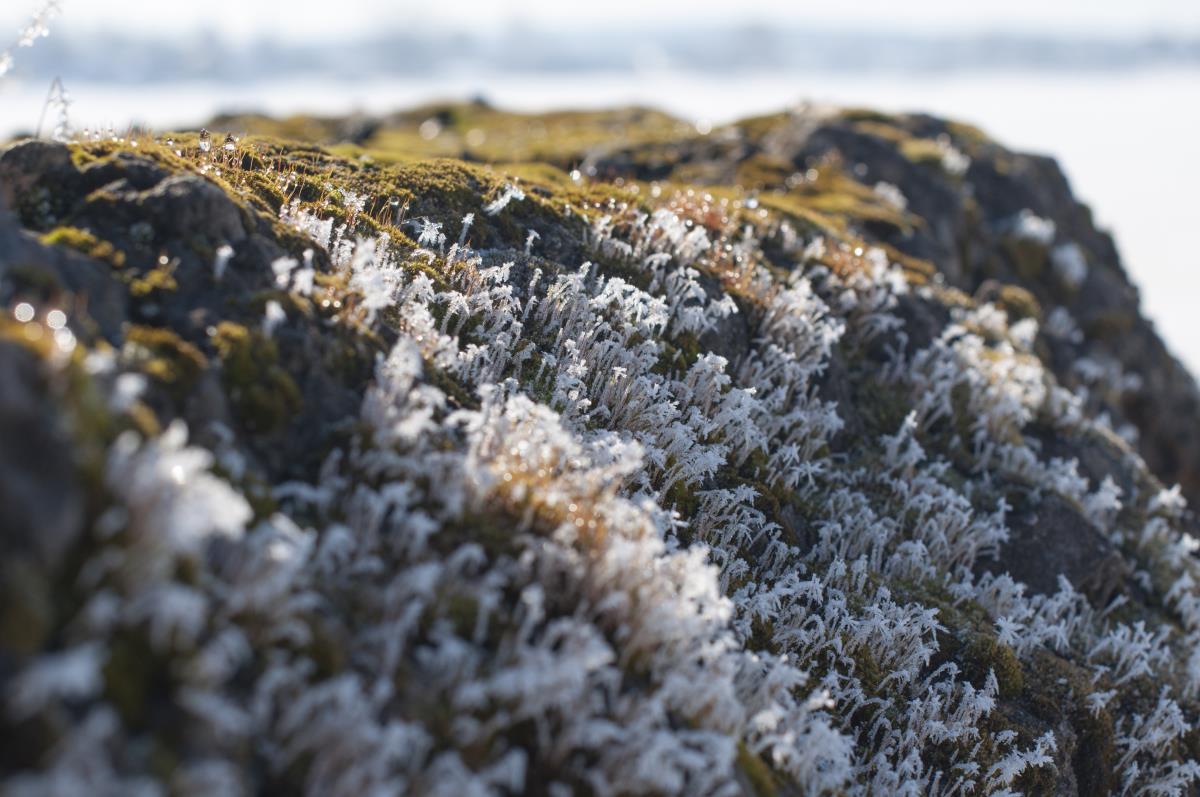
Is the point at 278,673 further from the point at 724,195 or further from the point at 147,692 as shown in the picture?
the point at 724,195

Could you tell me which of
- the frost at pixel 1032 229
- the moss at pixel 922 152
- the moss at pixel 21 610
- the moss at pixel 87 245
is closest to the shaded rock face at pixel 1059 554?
the moss at pixel 87 245

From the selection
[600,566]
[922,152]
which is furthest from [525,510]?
[922,152]

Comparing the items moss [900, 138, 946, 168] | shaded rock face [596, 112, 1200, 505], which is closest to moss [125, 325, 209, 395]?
shaded rock face [596, 112, 1200, 505]

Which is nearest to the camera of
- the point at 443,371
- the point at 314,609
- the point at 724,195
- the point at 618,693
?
the point at 314,609

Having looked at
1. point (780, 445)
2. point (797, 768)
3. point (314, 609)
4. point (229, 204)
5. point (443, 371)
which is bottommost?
point (797, 768)

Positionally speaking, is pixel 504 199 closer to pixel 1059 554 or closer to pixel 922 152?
pixel 1059 554

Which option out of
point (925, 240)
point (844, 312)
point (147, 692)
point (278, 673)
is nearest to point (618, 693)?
point (278, 673)

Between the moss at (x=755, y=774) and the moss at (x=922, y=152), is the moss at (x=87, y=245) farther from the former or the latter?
the moss at (x=922, y=152)
